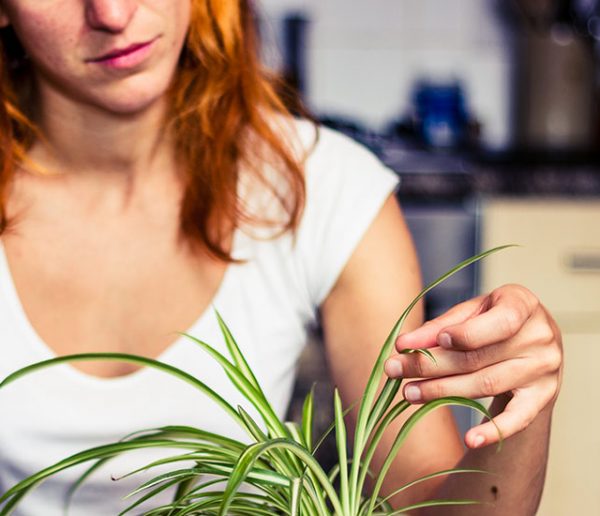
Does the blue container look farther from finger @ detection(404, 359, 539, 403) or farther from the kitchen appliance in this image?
finger @ detection(404, 359, 539, 403)

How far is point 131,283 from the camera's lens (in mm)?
1090

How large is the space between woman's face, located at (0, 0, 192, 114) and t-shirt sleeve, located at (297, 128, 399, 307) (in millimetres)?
244

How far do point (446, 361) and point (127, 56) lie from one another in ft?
1.55

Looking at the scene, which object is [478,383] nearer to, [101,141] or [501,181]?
[101,141]

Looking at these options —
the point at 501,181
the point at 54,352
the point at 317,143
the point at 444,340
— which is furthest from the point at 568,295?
the point at 444,340

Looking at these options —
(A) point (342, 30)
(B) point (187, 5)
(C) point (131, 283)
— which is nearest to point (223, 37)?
(B) point (187, 5)

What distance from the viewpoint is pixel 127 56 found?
35.3 inches

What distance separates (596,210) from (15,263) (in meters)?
1.23

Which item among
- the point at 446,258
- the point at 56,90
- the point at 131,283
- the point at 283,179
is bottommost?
the point at 446,258

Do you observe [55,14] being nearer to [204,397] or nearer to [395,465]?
[204,397]

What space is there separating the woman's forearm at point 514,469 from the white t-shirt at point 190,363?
377 mm

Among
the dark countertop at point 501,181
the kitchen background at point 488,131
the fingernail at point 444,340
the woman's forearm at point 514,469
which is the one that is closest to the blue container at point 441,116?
the kitchen background at point 488,131

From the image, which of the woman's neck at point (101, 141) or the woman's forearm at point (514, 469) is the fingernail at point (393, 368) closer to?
the woman's forearm at point (514, 469)

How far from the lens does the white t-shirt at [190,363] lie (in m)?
1.02
